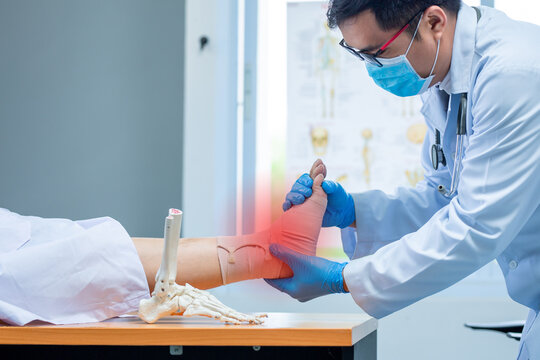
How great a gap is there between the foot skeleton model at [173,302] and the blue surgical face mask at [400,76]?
2.10 feet

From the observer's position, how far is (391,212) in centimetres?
161

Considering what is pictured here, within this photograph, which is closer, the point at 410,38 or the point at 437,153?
the point at 410,38

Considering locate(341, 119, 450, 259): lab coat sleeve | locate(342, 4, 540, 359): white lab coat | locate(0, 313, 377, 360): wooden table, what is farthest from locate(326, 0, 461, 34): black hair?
locate(0, 313, 377, 360): wooden table

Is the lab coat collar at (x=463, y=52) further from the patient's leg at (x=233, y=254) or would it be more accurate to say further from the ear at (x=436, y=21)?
the patient's leg at (x=233, y=254)

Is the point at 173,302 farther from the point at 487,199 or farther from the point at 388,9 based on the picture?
the point at 388,9

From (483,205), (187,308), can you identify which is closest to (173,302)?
(187,308)

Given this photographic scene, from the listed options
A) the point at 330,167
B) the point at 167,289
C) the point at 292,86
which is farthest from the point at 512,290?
the point at 292,86

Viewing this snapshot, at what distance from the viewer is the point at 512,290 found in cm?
129

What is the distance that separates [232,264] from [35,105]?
1838mm

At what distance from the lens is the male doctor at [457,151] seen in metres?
1.11

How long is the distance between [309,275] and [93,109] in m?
1.80

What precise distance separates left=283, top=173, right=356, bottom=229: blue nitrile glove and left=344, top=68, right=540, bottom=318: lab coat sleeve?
0.30 meters

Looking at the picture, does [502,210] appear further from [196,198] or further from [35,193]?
[35,193]

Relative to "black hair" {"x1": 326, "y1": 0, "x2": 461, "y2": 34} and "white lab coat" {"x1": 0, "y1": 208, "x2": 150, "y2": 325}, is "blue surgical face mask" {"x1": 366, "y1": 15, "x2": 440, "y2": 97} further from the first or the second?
"white lab coat" {"x1": 0, "y1": 208, "x2": 150, "y2": 325}
